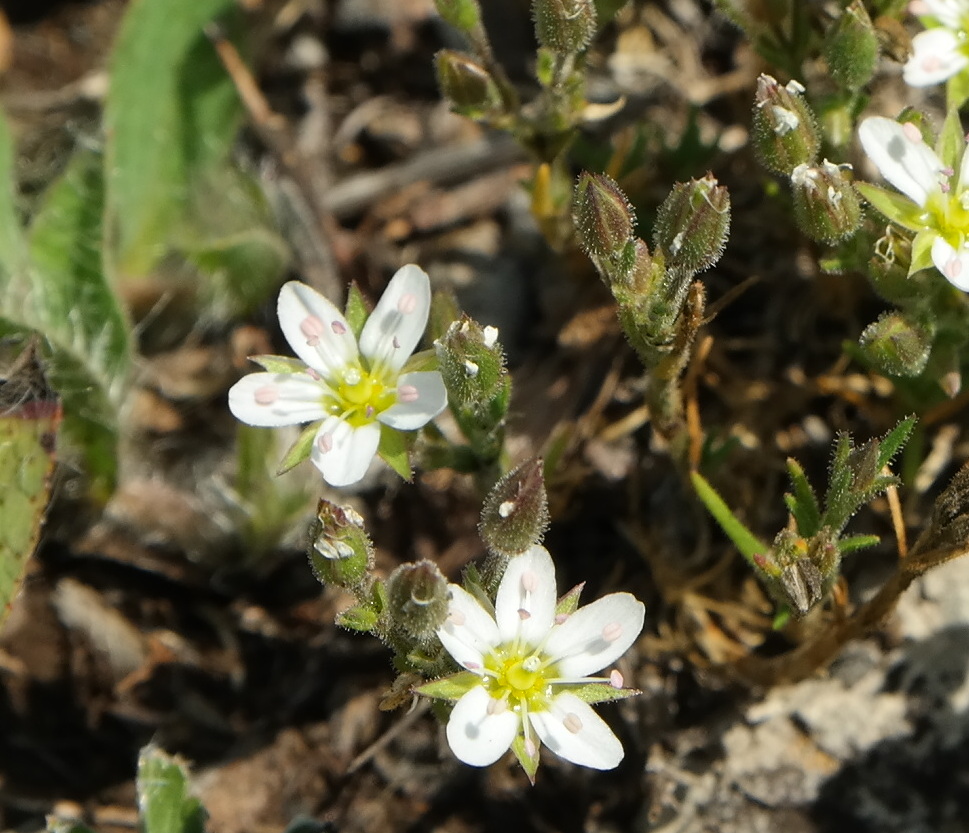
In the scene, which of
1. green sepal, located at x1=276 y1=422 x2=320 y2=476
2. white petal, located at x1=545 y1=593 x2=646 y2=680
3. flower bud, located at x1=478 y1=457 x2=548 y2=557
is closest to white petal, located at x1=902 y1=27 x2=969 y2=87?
flower bud, located at x1=478 y1=457 x2=548 y2=557

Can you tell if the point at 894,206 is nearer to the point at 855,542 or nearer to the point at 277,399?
the point at 855,542

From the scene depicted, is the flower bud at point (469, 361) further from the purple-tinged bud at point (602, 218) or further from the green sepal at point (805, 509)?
the green sepal at point (805, 509)

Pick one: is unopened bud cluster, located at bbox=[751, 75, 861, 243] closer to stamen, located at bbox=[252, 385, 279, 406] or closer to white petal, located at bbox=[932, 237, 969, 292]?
white petal, located at bbox=[932, 237, 969, 292]

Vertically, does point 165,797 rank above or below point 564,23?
below

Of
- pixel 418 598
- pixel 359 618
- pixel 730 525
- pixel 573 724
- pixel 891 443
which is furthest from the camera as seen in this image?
pixel 730 525

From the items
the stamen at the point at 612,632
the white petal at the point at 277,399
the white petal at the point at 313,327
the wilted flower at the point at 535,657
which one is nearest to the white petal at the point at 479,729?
the wilted flower at the point at 535,657

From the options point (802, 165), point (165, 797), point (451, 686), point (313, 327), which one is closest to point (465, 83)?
point (313, 327)
